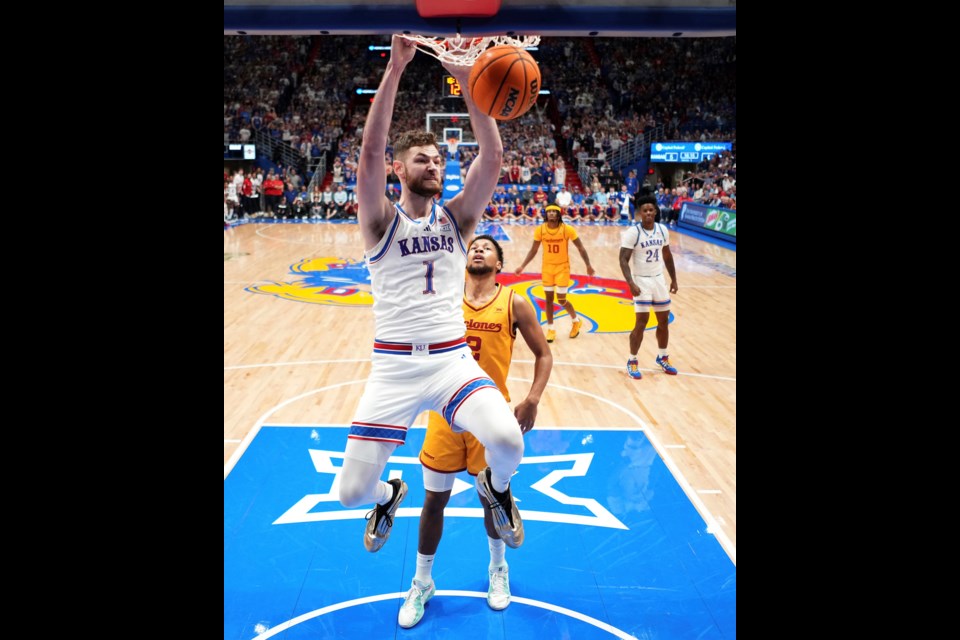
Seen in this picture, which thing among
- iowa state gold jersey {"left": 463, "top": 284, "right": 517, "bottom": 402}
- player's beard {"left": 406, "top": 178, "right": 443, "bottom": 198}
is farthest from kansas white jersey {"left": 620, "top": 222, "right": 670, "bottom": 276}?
player's beard {"left": 406, "top": 178, "right": 443, "bottom": 198}

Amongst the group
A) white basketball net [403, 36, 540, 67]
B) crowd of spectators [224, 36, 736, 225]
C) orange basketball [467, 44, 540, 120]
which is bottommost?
orange basketball [467, 44, 540, 120]

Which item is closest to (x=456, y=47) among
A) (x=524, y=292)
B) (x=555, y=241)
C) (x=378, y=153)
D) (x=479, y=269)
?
(x=378, y=153)

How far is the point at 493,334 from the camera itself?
4277 mm

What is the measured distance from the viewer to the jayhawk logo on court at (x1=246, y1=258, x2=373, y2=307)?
13.0 metres

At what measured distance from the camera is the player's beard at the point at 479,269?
14.3ft

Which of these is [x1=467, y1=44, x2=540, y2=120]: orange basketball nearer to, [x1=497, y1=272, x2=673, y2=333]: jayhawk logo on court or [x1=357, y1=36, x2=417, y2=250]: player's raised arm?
[x1=357, y1=36, x2=417, y2=250]: player's raised arm

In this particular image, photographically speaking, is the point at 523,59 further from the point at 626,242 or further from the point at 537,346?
the point at 626,242

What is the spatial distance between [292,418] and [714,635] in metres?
4.56

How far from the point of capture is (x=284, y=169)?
2964cm

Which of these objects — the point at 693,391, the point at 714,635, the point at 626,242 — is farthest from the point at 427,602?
the point at 626,242

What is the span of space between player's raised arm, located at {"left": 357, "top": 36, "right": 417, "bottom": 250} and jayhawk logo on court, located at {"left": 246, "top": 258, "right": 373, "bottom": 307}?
9.13 metres
